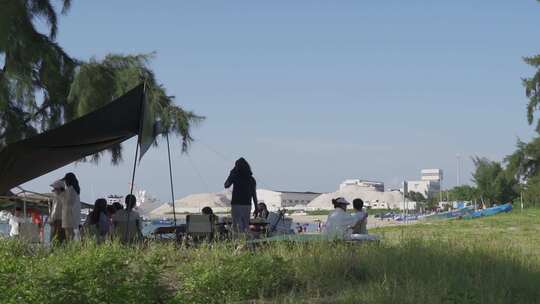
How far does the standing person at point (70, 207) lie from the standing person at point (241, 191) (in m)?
2.09

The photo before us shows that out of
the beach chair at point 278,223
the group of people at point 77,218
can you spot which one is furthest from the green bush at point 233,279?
the beach chair at point 278,223

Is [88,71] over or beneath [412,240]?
over

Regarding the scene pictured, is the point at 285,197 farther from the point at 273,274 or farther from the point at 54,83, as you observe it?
the point at 273,274

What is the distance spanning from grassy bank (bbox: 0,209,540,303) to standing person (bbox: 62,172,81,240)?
2.33 meters

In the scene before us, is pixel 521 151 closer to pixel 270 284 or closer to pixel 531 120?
pixel 531 120

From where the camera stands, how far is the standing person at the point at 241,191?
10.7 m

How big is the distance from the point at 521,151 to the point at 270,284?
4301cm

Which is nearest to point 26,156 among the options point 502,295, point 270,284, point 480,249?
point 270,284

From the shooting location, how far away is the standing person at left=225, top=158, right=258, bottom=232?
10.7 metres

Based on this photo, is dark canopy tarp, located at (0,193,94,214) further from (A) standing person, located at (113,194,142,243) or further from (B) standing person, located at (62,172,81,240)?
(B) standing person, located at (62,172,81,240)

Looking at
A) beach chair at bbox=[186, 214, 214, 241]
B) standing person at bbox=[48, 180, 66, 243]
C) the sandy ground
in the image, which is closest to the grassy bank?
standing person at bbox=[48, 180, 66, 243]

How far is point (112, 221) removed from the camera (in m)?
10.9

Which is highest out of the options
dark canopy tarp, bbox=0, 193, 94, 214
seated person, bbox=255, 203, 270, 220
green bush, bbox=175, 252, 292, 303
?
dark canopy tarp, bbox=0, 193, 94, 214

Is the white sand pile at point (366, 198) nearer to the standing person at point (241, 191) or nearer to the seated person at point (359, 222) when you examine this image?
the standing person at point (241, 191)
